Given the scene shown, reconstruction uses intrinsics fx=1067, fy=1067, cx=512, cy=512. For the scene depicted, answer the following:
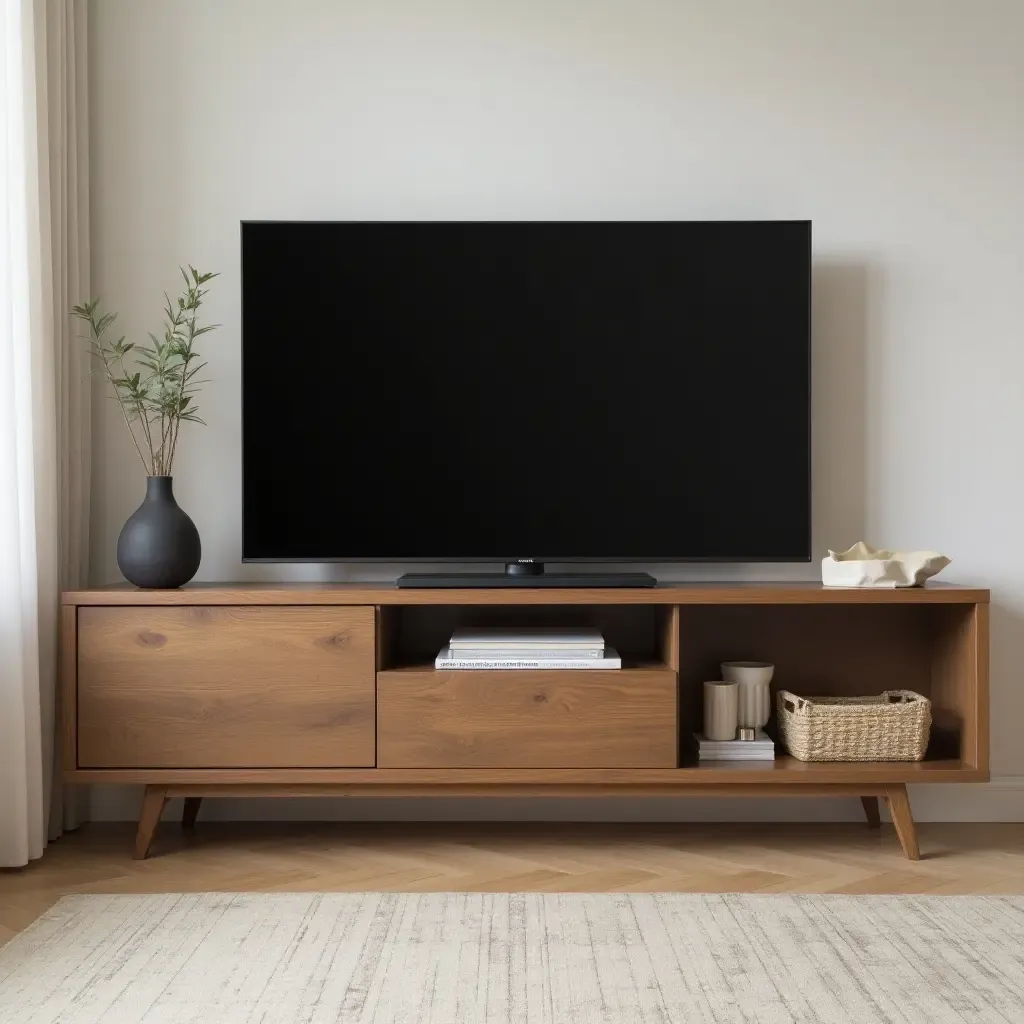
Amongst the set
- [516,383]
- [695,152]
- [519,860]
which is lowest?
[519,860]

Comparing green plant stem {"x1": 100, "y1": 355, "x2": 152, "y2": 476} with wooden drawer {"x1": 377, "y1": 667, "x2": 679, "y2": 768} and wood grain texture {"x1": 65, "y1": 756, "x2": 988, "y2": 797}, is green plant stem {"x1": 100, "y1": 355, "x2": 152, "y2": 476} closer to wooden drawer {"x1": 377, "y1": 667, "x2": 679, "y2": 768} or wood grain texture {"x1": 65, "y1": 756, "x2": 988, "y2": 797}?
wood grain texture {"x1": 65, "y1": 756, "x2": 988, "y2": 797}


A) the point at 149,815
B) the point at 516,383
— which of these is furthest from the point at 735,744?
the point at 149,815

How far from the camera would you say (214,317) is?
9.46ft

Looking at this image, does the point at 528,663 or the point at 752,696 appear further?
the point at 752,696

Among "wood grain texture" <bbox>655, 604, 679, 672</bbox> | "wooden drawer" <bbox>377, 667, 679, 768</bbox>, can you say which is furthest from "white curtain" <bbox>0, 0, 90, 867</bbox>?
"wood grain texture" <bbox>655, 604, 679, 672</bbox>

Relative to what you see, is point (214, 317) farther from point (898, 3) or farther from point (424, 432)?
point (898, 3)

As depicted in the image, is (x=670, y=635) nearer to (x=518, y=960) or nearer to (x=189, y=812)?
(x=518, y=960)

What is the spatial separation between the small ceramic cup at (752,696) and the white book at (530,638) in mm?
374

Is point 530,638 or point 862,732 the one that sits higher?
point 530,638

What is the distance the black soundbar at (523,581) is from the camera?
251 centimetres

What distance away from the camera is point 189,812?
2.80 m

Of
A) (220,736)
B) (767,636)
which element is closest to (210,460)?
(220,736)

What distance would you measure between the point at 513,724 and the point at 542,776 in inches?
5.4

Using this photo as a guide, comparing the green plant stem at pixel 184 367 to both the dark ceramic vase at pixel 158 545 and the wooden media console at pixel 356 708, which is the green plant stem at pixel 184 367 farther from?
the wooden media console at pixel 356 708
